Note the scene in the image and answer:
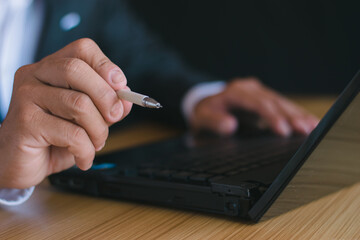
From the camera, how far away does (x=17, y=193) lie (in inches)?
20.2

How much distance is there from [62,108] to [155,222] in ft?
0.49

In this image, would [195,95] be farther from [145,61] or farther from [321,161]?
[321,161]

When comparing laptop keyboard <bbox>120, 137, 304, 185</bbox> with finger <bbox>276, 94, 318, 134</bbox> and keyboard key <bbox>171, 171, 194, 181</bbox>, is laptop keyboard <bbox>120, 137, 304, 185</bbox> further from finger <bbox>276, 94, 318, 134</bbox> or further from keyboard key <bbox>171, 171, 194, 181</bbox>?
finger <bbox>276, 94, 318, 134</bbox>

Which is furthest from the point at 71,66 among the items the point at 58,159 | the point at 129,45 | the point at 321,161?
the point at 129,45

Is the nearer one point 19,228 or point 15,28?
point 19,228

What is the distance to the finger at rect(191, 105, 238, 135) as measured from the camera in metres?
0.91

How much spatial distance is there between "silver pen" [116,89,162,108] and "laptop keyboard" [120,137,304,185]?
0.09 metres

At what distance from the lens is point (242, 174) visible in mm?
442

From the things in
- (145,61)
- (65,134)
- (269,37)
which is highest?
(65,134)

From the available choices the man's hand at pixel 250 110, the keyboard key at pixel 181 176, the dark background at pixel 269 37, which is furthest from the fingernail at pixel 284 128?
the dark background at pixel 269 37

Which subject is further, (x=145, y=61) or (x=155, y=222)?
(x=145, y=61)

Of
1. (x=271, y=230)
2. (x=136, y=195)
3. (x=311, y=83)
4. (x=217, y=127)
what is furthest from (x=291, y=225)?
(x=311, y=83)

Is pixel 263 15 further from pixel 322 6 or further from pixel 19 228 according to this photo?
pixel 19 228

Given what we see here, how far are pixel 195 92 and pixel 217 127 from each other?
277mm
